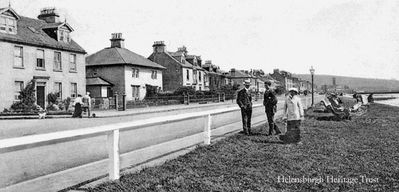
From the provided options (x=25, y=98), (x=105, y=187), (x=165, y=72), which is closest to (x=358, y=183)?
(x=105, y=187)

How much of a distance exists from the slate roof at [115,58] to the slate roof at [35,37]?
7407mm

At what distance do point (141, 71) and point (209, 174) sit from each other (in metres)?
41.6

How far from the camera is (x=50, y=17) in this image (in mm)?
36344

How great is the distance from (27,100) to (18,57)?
3.54 m

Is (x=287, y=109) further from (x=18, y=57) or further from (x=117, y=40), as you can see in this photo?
(x=117, y=40)

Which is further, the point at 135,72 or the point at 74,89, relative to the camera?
the point at 135,72

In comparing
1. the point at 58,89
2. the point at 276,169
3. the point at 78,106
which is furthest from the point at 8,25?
the point at 276,169

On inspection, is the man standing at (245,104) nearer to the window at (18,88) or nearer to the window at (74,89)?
the window at (18,88)

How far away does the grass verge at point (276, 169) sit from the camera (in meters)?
4.71

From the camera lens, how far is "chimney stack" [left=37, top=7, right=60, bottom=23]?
3619 centimetres

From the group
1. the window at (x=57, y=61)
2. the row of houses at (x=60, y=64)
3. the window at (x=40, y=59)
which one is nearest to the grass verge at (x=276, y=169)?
the row of houses at (x=60, y=64)

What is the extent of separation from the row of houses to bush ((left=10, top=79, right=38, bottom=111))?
45cm

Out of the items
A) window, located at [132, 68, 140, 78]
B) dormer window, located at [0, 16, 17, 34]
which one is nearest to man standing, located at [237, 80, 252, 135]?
dormer window, located at [0, 16, 17, 34]

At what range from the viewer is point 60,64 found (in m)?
33.2
